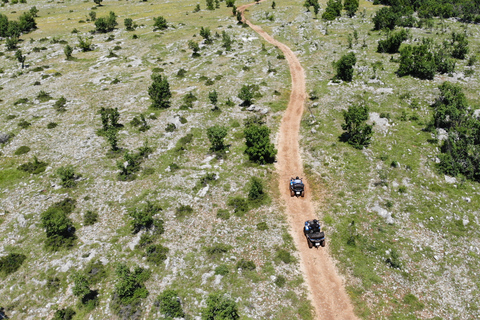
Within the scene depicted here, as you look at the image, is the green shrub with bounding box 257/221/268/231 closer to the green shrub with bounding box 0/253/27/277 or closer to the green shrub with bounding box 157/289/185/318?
the green shrub with bounding box 157/289/185/318

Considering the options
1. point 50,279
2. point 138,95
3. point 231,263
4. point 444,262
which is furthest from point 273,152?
point 138,95

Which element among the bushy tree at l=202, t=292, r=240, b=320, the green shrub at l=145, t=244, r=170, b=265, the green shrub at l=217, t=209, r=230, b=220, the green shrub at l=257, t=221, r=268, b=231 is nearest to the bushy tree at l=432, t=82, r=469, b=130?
the green shrub at l=257, t=221, r=268, b=231

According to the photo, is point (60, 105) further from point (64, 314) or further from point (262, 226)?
point (262, 226)

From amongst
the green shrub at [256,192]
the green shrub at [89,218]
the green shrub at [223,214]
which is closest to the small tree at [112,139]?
the green shrub at [89,218]

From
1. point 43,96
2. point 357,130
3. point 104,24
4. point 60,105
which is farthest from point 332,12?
point 43,96

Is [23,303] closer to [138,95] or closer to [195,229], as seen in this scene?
[195,229]

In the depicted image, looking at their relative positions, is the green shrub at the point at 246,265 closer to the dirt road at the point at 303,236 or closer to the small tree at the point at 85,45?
the dirt road at the point at 303,236
